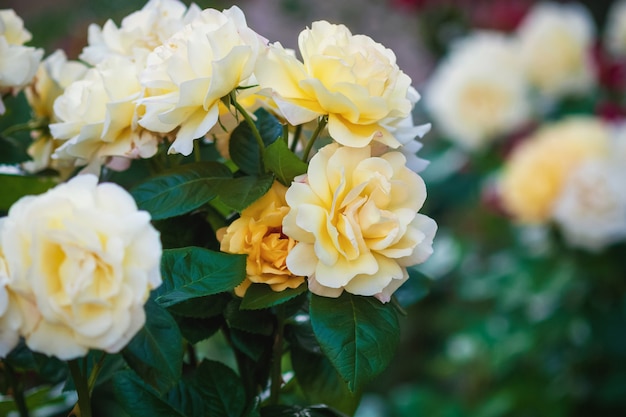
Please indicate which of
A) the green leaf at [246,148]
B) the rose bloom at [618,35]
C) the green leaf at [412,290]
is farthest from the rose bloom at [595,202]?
the green leaf at [246,148]

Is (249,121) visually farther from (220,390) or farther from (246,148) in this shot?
(220,390)

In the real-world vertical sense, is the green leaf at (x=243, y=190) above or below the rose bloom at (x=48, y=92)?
above

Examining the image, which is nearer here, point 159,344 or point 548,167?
point 159,344

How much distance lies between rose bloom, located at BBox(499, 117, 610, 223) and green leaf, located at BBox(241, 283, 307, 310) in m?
1.01

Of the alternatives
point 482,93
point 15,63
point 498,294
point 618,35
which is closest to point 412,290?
point 15,63

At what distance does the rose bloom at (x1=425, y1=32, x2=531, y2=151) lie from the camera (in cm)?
172

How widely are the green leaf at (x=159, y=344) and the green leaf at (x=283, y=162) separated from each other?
0.32ft

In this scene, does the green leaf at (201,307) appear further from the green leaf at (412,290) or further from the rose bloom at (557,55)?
the rose bloom at (557,55)

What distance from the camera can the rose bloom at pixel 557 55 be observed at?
174 cm

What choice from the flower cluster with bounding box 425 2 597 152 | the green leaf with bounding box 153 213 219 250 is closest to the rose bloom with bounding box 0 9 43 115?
the green leaf with bounding box 153 213 219 250

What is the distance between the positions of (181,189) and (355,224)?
4.2 inches

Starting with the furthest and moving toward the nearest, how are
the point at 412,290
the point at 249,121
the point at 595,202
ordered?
the point at 595,202 < the point at 412,290 < the point at 249,121

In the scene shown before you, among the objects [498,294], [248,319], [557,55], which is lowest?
[498,294]

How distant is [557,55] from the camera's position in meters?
1.73
